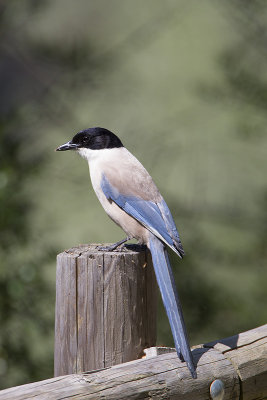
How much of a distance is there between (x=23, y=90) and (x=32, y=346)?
129 inches

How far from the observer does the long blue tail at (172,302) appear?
109 inches

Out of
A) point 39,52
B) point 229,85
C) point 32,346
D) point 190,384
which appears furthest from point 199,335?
point 190,384

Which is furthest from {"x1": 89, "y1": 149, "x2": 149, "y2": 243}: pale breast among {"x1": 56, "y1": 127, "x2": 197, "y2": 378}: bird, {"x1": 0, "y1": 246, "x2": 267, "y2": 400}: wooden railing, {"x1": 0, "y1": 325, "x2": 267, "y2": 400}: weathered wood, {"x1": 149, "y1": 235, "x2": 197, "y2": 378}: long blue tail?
{"x1": 0, "y1": 325, "x2": 267, "y2": 400}: weathered wood

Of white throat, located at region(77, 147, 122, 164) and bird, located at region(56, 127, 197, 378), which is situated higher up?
white throat, located at region(77, 147, 122, 164)

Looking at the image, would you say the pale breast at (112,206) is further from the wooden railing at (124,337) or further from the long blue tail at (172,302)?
the wooden railing at (124,337)

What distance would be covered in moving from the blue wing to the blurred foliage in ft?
5.09

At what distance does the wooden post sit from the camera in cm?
289

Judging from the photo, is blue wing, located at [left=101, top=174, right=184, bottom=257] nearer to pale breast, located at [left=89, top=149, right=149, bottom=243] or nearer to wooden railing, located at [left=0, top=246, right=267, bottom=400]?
pale breast, located at [left=89, top=149, right=149, bottom=243]

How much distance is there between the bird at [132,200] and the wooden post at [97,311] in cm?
16

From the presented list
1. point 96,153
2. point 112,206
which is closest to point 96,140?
point 96,153

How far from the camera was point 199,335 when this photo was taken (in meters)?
6.36

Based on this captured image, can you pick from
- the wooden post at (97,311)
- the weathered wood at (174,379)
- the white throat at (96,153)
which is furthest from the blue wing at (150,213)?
the weathered wood at (174,379)

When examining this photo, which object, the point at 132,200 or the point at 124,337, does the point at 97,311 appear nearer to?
the point at 124,337

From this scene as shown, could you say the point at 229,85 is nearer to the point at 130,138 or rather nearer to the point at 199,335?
the point at 130,138
